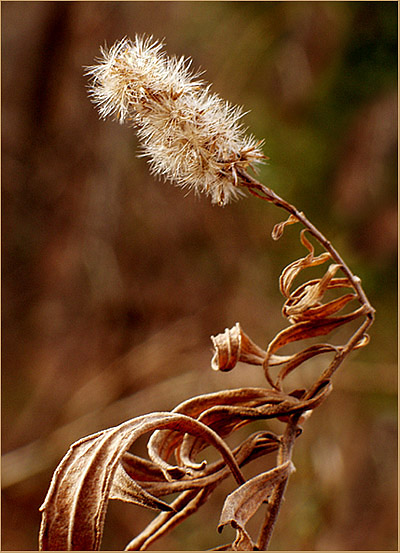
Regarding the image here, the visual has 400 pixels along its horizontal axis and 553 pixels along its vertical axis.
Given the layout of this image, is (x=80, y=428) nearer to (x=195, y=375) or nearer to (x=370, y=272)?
(x=195, y=375)

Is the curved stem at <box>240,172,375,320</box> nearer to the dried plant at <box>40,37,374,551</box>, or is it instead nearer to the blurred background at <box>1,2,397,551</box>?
the dried plant at <box>40,37,374,551</box>

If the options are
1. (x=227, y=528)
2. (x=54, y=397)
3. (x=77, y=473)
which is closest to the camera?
(x=77, y=473)

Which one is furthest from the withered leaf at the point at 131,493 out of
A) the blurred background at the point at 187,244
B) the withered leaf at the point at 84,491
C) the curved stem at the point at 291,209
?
the blurred background at the point at 187,244

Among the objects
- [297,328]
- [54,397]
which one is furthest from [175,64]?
[54,397]

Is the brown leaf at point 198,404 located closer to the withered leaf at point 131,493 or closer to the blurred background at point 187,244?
the withered leaf at point 131,493

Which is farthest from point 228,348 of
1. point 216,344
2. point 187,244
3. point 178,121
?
point 187,244
